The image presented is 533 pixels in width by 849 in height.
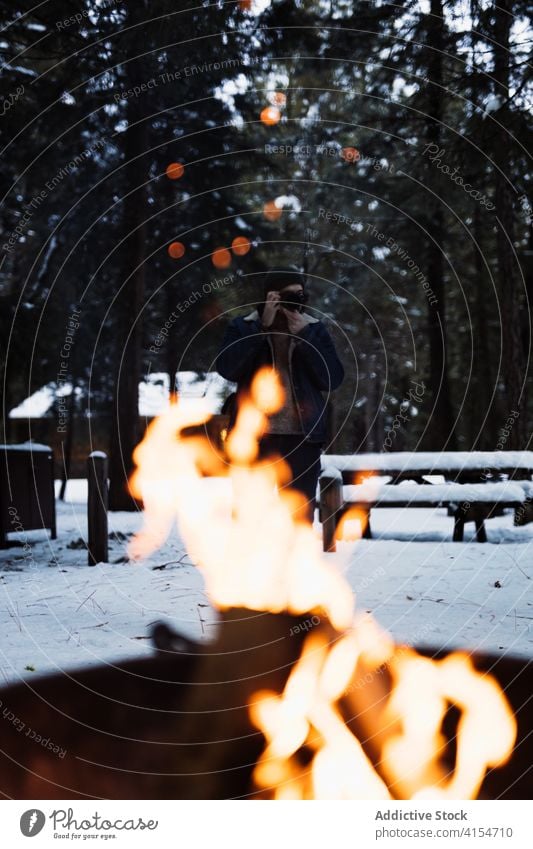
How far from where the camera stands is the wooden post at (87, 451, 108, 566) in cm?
814

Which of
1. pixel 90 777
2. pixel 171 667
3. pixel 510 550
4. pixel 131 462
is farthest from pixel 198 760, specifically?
pixel 131 462

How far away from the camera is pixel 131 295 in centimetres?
1288

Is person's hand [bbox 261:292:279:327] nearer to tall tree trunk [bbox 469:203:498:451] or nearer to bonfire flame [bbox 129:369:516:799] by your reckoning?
bonfire flame [bbox 129:369:516:799]

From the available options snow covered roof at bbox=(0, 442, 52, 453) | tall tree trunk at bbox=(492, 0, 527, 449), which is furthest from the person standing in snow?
snow covered roof at bbox=(0, 442, 52, 453)

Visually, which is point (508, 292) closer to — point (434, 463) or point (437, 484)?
point (434, 463)

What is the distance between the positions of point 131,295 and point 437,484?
240 inches

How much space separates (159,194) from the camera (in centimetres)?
1400

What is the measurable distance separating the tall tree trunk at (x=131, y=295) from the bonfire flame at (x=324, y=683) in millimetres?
4133

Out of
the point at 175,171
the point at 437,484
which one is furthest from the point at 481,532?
the point at 175,171

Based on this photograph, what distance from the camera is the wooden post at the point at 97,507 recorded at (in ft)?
26.7

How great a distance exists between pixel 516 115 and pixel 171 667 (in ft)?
25.1

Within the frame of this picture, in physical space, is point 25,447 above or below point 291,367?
below

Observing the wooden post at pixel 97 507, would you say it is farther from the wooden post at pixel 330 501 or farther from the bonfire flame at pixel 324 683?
the wooden post at pixel 330 501

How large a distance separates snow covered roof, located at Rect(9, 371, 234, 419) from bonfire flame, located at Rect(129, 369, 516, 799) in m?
9.09
